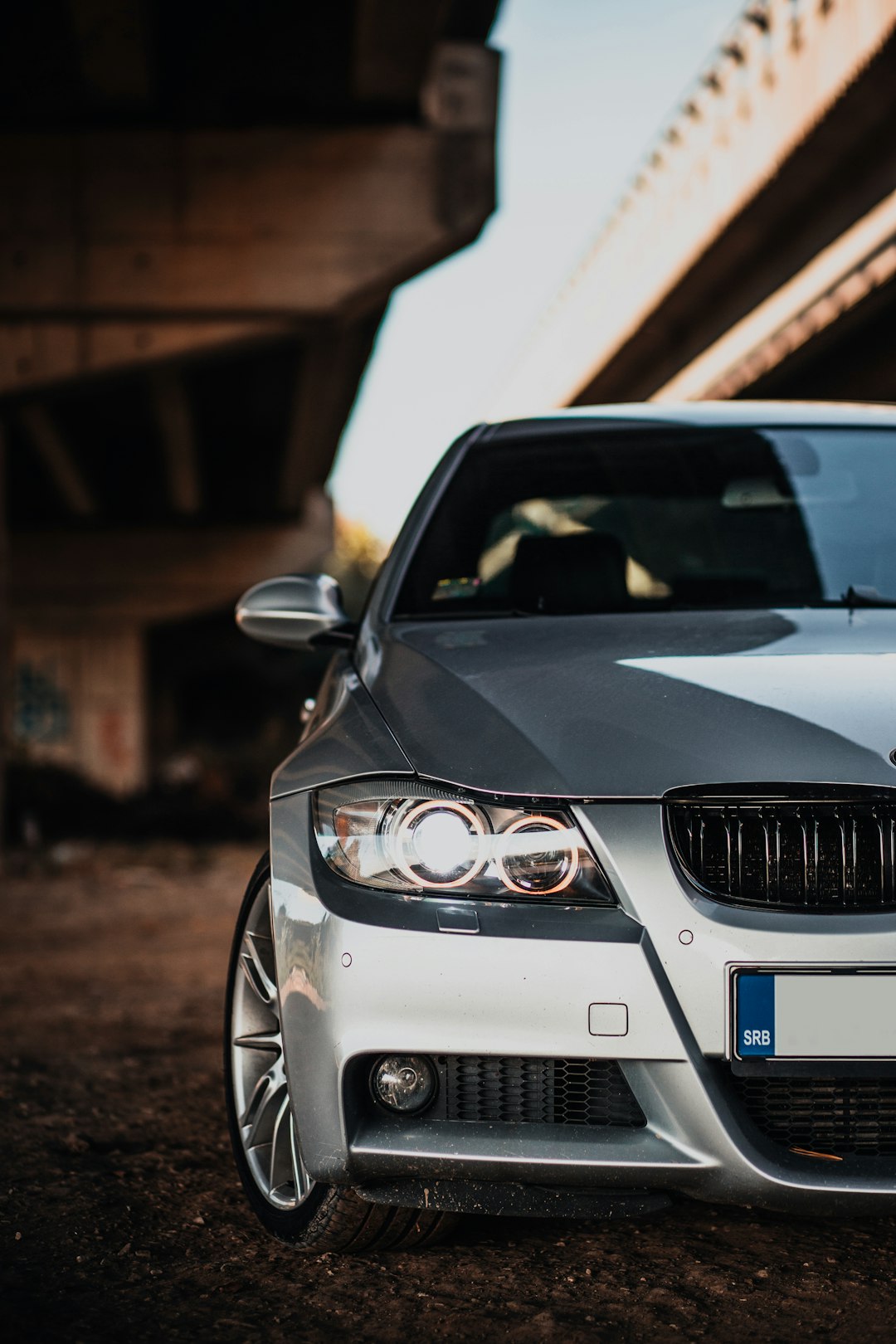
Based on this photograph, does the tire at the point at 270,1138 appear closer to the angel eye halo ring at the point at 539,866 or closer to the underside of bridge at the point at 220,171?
the angel eye halo ring at the point at 539,866

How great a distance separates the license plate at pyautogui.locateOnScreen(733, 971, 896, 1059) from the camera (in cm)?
230

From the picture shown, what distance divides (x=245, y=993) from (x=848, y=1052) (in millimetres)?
1327

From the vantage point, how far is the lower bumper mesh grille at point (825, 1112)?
2352 millimetres

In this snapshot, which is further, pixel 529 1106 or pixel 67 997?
pixel 67 997

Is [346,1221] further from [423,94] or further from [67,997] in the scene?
[423,94]

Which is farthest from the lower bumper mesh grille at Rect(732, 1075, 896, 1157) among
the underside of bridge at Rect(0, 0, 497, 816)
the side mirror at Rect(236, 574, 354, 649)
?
the underside of bridge at Rect(0, 0, 497, 816)

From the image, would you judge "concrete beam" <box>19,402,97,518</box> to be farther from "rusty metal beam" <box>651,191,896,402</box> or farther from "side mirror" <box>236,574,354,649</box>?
"side mirror" <box>236,574,354,649</box>

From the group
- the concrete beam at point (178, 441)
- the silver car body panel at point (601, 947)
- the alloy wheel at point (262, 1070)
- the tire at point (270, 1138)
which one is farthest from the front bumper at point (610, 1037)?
the concrete beam at point (178, 441)

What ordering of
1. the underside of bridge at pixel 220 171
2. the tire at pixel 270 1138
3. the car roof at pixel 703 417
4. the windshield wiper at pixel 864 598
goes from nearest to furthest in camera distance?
the tire at pixel 270 1138
the windshield wiper at pixel 864 598
the car roof at pixel 703 417
the underside of bridge at pixel 220 171

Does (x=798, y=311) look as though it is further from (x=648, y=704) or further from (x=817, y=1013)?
(x=817, y=1013)

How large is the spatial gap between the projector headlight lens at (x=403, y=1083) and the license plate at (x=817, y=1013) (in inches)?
19.2

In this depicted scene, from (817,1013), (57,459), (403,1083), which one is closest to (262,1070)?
(403,1083)

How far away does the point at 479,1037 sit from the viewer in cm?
235

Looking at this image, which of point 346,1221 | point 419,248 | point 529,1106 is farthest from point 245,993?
point 419,248
